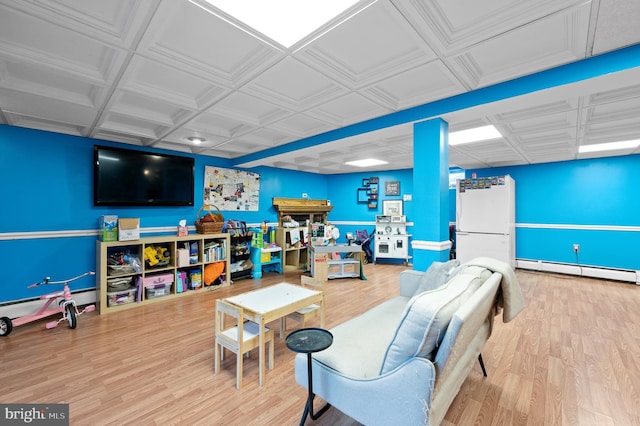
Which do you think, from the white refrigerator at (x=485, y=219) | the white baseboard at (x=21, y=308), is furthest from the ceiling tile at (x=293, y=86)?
the white refrigerator at (x=485, y=219)

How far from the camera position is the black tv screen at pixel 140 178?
383cm

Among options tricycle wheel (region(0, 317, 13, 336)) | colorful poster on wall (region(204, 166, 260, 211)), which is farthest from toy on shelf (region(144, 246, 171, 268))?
tricycle wheel (region(0, 317, 13, 336))

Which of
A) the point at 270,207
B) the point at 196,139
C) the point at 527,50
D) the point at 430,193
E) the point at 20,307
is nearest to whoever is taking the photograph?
the point at 527,50

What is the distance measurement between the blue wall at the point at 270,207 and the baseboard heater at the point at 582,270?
0.42ft

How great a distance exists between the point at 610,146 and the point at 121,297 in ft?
25.9

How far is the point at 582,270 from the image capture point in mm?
5332

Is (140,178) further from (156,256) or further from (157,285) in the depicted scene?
(157,285)

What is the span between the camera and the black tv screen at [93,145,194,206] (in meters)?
3.83

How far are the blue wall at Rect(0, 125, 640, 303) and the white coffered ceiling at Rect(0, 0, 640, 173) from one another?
0.52m

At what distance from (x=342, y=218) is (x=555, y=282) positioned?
485 centimetres

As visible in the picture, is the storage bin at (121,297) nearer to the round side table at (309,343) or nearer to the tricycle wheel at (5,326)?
the tricycle wheel at (5,326)

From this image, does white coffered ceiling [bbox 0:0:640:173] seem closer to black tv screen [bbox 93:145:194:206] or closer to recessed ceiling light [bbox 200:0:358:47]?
recessed ceiling light [bbox 200:0:358:47]

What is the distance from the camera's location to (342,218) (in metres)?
7.85

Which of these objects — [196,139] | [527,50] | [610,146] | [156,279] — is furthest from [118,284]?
[610,146]
